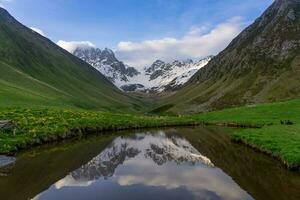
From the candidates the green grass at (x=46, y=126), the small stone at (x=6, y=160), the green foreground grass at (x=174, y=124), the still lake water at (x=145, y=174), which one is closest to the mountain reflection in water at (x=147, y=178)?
the still lake water at (x=145, y=174)

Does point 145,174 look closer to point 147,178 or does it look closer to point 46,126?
point 147,178

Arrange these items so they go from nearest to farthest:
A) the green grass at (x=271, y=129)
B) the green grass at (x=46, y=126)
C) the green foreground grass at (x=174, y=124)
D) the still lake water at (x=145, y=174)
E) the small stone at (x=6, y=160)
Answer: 1. the still lake water at (x=145, y=174)
2. the small stone at (x=6, y=160)
3. the green grass at (x=271, y=129)
4. the green foreground grass at (x=174, y=124)
5. the green grass at (x=46, y=126)

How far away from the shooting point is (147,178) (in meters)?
31.5

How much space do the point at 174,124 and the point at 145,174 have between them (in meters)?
54.5

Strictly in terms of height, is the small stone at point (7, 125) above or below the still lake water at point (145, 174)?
above

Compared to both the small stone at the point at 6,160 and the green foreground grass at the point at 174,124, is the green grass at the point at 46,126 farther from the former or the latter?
the small stone at the point at 6,160

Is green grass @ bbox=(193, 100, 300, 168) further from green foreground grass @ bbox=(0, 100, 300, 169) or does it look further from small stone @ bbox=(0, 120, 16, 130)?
small stone @ bbox=(0, 120, 16, 130)

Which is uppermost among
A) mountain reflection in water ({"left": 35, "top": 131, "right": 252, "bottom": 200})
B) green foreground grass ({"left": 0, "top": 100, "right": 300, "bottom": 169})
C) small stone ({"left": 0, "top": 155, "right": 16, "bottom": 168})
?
green foreground grass ({"left": 0, "top": 100, "right": 300, "bottom": 169})

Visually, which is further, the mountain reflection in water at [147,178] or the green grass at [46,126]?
the green grass at [46,126]

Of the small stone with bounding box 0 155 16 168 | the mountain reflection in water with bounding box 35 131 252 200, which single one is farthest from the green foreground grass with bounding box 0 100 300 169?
the mountain reflection in water with bounding box 35 131 252 200

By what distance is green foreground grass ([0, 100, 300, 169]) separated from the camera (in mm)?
41912

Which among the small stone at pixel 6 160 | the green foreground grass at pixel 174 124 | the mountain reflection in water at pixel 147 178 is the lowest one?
the mountain reflection in water at pixel 147 178

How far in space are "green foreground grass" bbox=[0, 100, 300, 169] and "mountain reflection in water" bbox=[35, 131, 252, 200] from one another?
7.51m

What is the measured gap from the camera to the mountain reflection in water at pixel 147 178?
26.3m
